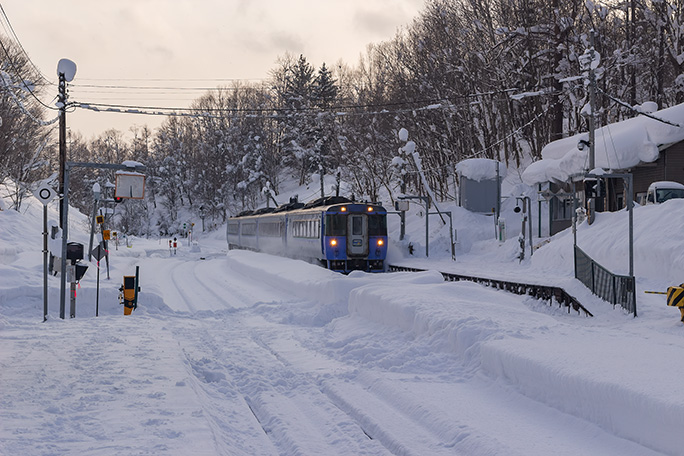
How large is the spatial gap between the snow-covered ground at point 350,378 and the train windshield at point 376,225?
11.3 meters

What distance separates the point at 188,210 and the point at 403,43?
5624cm

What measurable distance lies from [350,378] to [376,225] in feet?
65.6

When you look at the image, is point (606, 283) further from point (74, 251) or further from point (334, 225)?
point (74, 251)

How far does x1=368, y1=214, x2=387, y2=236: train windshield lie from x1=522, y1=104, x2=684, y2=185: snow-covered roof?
859 centimetres

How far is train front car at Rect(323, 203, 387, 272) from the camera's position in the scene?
27.9 m

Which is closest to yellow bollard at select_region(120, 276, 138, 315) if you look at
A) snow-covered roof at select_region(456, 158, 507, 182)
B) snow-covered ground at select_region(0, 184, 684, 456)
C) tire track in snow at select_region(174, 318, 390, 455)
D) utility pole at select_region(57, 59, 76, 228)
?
snow-covered ground at select_region(0, 184, 684, 456)

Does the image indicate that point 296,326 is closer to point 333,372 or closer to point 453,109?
point 333,372

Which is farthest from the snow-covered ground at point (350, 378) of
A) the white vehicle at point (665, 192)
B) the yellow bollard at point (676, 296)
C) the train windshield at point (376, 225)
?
the white vehicle at point (665, 192)

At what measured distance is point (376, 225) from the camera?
95.7 feet

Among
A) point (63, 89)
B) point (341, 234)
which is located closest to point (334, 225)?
point (341, 234)

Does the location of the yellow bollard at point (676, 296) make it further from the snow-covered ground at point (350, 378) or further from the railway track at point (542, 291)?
the railway track at point (542, 291)

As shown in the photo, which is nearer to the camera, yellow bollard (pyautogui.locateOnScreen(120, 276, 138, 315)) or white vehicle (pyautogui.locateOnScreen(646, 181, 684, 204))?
yellow bollard (pyautogui.locateOnScreen(120, 276, 138, 315))

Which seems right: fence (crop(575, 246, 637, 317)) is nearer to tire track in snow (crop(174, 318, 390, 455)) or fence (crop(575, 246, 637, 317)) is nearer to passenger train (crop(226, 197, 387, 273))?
tire track in snow (crop(174, 318, 390, 455))

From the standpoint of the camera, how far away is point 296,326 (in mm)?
14648
